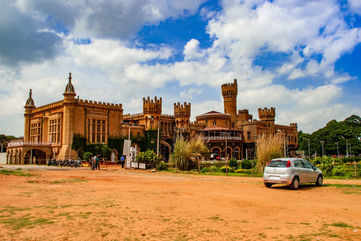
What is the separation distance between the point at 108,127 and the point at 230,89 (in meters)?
39.5

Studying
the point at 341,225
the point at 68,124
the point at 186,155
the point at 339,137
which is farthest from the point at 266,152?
the point at 339,137

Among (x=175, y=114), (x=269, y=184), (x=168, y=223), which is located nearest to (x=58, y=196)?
(x=168, y=223)

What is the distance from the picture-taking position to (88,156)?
41.7m

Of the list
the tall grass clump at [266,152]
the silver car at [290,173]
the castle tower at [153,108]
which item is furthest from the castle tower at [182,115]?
the silver car at [290,173]

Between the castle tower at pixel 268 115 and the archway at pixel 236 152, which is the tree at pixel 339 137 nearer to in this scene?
the castle tower at pixel 268 115

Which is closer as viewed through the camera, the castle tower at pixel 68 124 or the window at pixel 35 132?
the castle tower at pixel 68 124

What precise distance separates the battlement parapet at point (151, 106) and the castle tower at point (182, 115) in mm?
6543

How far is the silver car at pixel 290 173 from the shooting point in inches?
573

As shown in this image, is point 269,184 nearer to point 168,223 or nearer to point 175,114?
point 168,223

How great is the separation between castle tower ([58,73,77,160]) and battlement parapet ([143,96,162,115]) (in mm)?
12745

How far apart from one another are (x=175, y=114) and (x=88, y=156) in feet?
71.2

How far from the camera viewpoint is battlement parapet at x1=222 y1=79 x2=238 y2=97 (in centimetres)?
7819

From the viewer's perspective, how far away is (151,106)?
174ft

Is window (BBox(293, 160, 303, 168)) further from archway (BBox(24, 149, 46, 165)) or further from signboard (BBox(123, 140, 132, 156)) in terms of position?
archway (BBox(24, 149, 46, 165))
